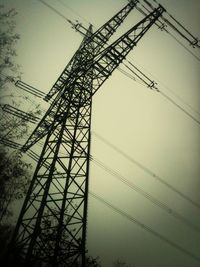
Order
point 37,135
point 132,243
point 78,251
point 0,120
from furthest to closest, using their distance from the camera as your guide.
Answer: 1. point 132,243
2. point 0,120
3. point 37,135
4. point 78,251

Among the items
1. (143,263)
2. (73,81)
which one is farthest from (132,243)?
(73,81)

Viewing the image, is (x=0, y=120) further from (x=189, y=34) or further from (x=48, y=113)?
(x=189, y=34)

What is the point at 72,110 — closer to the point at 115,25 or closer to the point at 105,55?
the point at 105,55

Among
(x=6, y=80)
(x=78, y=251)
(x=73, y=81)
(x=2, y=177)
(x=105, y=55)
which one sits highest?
(x=6, y=80)

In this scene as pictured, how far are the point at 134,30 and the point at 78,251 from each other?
378 inches

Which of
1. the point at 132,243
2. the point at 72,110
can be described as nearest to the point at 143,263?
the point at 132,243

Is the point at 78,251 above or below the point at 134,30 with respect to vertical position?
below

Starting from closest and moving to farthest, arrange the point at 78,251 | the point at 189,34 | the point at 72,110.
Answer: the point at 78,251 → the point at 72,110 → the point at 189,34

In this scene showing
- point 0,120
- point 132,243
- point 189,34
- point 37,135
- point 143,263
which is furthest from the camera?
point 132,243

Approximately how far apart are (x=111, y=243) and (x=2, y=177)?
80075 mm

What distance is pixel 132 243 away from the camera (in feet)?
316

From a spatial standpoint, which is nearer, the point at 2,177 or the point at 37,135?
the point at 37,135

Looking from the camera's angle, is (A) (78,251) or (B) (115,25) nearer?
(A) (78,251)

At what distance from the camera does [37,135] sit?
14.0 meters
